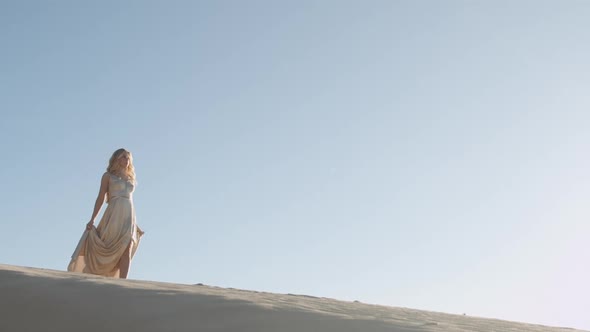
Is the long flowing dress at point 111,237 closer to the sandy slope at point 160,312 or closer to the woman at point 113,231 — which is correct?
the woman at point 113,231

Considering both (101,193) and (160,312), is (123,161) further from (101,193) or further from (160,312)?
(160,312)

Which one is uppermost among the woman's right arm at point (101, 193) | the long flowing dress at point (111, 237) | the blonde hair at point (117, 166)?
the blonde hair at point (117, 166)

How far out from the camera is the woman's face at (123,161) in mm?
8727

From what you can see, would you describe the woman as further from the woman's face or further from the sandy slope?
the sandy slope

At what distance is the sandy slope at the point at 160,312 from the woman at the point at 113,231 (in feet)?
16.2

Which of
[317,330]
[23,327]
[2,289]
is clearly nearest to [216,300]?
[317,330]

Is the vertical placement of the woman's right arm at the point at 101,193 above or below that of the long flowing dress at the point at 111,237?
above

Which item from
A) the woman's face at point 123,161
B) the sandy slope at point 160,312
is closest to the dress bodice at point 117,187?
the woman's face at point 123,161

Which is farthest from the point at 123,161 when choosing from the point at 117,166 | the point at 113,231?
the point at 113,231

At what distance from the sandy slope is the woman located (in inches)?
194

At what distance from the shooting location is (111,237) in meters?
8.34

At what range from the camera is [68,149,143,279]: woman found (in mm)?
8117

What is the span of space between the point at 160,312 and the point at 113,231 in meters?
5.88

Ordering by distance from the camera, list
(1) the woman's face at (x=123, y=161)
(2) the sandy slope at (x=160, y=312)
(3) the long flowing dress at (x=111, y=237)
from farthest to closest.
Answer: (1) the woman's face at (x=123, y=161) < (3) the long flowing dress at (x=111, y=237) < (2) the sandy slope at (x=160, y=312)
